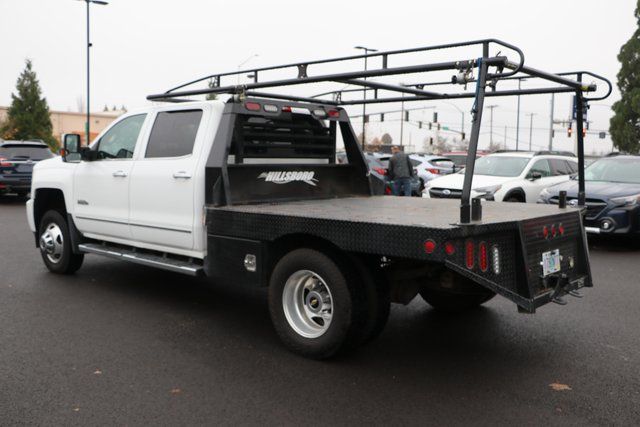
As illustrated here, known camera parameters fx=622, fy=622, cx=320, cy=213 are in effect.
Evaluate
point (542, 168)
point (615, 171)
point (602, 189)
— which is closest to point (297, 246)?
point (602, 189)

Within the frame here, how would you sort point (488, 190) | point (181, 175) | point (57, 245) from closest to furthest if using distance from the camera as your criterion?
1. point (181, 175)
2. point (57, 245)
3. point (488, 190)

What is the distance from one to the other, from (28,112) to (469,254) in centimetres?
4671

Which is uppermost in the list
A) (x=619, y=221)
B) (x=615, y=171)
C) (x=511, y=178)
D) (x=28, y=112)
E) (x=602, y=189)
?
(x=28, y=112)

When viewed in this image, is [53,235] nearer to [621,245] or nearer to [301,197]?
[301,197]

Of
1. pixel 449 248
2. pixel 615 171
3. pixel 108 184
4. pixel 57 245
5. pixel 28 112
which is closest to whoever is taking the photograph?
pixel 449 248

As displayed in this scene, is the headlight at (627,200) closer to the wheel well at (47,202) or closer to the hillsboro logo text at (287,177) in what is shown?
the hillsboro logo text at (287,177)

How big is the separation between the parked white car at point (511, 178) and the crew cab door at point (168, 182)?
7109mm

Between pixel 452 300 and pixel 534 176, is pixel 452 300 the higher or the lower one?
the lower one

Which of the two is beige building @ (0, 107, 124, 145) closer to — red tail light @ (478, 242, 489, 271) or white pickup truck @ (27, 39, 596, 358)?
white pickup truck @ (27, 39, 596, 358)

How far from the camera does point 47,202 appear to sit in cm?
775

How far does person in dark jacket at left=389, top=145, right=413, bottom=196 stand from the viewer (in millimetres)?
15180

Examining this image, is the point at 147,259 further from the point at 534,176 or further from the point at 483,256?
the point at 534,176

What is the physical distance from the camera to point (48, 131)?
45562mm

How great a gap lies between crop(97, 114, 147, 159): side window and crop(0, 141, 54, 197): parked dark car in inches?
451
